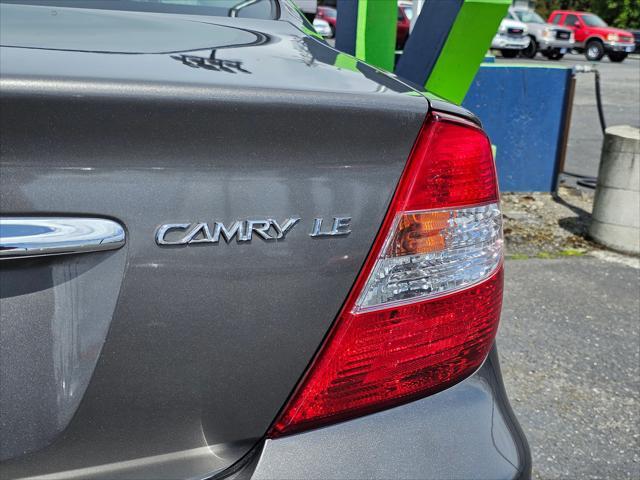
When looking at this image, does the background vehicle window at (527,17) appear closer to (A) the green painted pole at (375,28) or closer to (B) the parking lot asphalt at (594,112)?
(B) the parking lot asphalt at (594,112)

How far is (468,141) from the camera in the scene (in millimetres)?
1285

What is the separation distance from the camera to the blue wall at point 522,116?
6543mm

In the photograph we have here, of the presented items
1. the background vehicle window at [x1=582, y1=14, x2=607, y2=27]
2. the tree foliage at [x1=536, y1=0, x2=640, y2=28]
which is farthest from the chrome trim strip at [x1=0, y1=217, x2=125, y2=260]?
the tree foliage at [x1=536, y1=0, x2=640, y2=28]

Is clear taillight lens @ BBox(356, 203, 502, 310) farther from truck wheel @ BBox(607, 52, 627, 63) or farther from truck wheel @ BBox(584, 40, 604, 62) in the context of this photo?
truck wheel @ BBox(584, 40, 604, 62)

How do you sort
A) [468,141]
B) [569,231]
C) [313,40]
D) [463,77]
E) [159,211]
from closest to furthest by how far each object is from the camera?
1. [159,211]
2. [468,141]
3. [313,40]
4. [463,77]
5. [569,231]

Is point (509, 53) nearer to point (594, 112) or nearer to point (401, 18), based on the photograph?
point (401, 18)

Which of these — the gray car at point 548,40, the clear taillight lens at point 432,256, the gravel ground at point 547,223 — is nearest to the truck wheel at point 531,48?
the gray car at point 548,40

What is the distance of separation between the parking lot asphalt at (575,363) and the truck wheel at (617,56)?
2820 cm

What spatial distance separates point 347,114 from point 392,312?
1.14 feet

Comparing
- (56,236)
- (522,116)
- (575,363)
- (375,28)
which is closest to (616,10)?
(522,116)

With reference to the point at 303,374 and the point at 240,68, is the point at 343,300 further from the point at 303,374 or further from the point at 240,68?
the point at 240,68

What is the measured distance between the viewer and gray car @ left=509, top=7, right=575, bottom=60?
2901cm

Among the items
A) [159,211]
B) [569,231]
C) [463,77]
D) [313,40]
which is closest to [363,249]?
[159,211]

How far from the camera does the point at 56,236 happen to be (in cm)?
100
